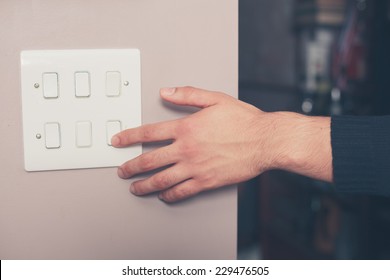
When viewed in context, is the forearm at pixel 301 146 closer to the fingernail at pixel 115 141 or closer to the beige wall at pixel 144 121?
the beige wall at pixel 144 121

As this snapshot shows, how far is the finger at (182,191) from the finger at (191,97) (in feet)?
0.39

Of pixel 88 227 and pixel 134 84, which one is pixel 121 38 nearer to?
pixel 134 84

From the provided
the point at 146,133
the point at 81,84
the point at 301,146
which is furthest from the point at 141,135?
the point at 301,146

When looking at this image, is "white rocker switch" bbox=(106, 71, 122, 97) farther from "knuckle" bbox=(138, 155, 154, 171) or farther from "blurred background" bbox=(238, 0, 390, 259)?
"blurred background" bbox=(238, 0, 390, 259)

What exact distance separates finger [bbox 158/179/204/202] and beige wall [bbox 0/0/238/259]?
20 millimetres

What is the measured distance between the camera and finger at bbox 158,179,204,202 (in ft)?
2.46

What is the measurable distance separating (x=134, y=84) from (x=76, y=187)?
17 centimetres

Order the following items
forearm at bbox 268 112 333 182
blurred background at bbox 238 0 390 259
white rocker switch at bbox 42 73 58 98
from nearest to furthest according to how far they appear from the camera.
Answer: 1. white rocker switch at bbox 42 73 58 98
2. forearm at bbox 268 112 333 182
3. blurred background at bbox 238 0 390 259

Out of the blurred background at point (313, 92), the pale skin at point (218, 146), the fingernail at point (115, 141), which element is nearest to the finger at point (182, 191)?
the pale skin at point (218, 146)

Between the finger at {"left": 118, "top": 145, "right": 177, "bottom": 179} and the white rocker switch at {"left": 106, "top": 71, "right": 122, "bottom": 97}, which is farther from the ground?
the white rocker switch at {"left": 106, "top": 71, "right": 122, "bottom": 97}

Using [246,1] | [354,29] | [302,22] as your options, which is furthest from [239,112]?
[246,1]

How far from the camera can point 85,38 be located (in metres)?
0.70

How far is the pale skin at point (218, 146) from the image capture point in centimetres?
73

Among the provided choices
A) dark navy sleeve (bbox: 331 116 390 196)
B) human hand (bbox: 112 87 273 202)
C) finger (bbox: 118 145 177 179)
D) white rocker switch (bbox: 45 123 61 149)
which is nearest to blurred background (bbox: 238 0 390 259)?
dark navy sleeve (bbox: 331 116 390 196)
